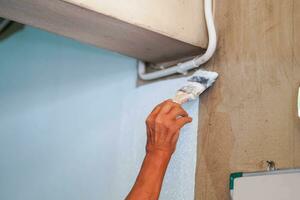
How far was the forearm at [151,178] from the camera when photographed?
792 mm

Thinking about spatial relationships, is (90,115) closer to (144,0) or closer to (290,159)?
(144,0)

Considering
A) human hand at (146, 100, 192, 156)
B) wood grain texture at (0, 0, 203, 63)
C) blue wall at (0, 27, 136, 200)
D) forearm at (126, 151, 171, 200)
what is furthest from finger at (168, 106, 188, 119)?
blue wall at (0, 27, 136, 200)

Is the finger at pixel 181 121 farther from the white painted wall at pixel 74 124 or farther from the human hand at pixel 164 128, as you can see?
the white painted wall at pixel 74 124

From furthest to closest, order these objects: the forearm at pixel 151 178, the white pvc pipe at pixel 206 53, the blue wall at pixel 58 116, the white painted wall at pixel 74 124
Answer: the blue wall at pixel 58 116 → the white painted wall at pixel 74 124 → the white pvc pipe at pixel 206 53 → the forearm at pixel 151 178

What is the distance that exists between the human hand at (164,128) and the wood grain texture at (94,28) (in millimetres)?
211

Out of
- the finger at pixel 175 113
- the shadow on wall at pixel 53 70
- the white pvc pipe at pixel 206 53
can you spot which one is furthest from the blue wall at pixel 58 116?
the finger at pixel 175 113

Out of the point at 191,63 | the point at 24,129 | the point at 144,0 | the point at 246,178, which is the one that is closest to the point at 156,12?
the point at 144,0

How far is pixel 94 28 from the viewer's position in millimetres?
929

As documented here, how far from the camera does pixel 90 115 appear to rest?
149cm

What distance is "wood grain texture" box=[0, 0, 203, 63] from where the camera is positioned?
833mm

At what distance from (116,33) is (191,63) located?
9.9 inches

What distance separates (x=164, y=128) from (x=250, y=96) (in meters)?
0.24

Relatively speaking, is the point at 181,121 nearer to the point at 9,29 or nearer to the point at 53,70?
the point at 53,70

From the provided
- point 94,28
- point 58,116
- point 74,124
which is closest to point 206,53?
point 94,28
